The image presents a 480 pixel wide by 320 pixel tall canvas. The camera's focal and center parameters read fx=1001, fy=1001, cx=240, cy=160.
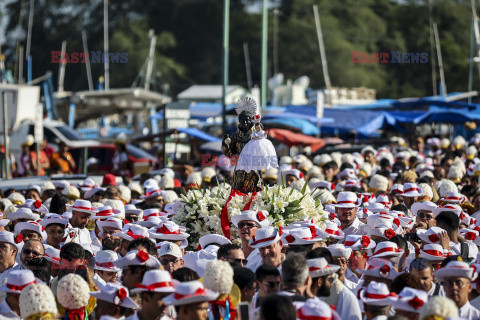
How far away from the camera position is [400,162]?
18531 millimetres

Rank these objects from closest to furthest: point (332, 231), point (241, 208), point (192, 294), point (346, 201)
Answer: point (192, 294) → point (332, 231) → point (241, 208) → point (346, 201)

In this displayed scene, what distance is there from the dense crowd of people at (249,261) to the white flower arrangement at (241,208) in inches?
11.4

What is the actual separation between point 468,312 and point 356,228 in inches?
162

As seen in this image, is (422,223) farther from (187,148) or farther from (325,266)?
(187,148)

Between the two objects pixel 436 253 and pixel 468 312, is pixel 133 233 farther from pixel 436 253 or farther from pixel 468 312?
pixel 468 312

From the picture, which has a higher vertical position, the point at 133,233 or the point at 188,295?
the point at 188,295

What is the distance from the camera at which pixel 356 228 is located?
37.8ft

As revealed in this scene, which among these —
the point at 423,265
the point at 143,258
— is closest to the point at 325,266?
the point at 423,265

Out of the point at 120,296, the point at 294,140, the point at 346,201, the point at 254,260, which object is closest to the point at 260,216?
the point at 254,260

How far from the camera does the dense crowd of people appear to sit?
6.69 m

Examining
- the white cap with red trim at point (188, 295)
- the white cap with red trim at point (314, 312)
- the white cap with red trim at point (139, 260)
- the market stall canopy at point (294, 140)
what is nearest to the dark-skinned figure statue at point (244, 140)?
the white cap with red trim at point (139, 260)

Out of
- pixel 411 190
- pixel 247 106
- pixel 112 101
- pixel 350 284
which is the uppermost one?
pixel 247 106

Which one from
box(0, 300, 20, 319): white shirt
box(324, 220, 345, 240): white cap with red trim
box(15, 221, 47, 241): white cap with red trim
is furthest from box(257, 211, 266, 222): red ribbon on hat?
box(0, 300, 20, 319): white shirt

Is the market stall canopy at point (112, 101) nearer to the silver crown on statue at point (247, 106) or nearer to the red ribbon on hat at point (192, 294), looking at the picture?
the silver crown on statue at point (247, 106)
